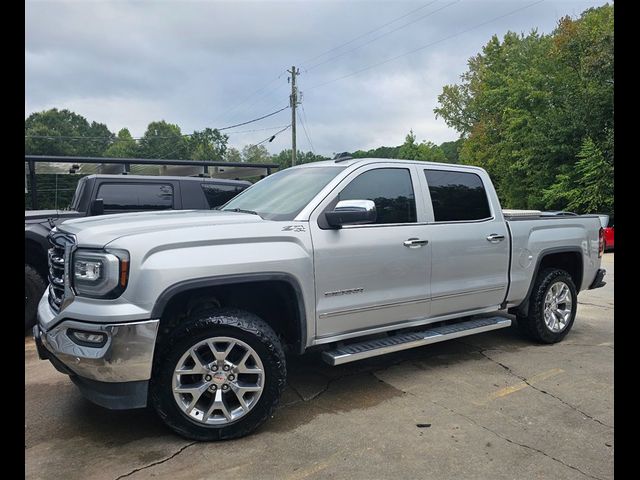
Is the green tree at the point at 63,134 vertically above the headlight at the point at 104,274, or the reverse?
the green tree at the point at 63,134

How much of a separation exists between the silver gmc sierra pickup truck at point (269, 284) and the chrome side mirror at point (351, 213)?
0.04 feet

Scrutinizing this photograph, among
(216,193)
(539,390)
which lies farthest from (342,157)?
(216,193)

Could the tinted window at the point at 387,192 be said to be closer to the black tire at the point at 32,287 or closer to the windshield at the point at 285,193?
the windshield at the point at 285,193

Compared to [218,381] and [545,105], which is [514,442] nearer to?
[218,381]

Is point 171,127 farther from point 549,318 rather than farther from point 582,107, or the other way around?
point 549,318

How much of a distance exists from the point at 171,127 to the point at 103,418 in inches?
3091

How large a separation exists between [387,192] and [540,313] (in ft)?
8.02

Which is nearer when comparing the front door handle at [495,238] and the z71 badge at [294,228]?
the z71 badge at [294,228]

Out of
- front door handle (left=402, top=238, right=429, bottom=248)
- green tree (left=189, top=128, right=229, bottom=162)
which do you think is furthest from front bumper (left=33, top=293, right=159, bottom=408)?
green tree (left=189, top=128, right=229, bottom=162)

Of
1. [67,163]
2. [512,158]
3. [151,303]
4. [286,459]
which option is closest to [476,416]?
[286,459]

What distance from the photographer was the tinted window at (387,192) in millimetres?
4016

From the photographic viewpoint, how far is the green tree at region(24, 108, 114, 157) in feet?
177

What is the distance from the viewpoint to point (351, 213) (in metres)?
3.51

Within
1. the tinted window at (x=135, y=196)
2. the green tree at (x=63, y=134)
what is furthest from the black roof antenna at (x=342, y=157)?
the green tree at (x=63, y=134)
